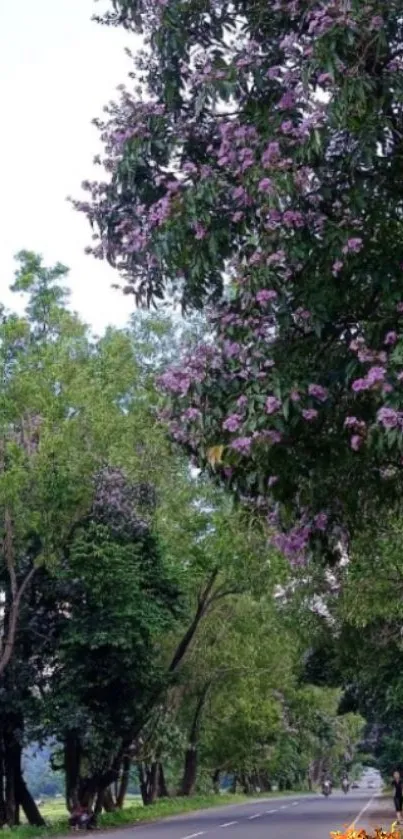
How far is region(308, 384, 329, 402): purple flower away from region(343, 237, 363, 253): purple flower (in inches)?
35.2

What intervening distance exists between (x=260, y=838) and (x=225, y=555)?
6.32 meters

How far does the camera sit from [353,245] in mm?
7082

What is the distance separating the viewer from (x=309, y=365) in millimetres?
7598

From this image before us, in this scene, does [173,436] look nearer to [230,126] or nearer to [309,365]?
[309,365]

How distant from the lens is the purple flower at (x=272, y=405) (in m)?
7.11

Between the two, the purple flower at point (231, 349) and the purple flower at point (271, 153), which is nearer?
the purple flower at point (271, 153)

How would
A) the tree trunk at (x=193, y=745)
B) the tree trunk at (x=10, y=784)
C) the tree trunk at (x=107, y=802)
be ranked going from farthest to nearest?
the tree trunk at (x=193, y=745) < the tree trunk at (x=107, y=802) < the tree trunk at (x=10, y=784)

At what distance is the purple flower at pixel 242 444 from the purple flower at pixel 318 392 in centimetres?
51

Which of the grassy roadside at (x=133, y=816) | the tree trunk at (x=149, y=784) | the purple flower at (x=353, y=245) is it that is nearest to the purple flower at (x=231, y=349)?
the purple flower at (x=353, y=245)

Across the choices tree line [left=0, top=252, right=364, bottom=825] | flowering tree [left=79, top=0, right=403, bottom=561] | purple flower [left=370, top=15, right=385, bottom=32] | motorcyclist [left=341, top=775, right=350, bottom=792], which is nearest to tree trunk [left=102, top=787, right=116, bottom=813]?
tree line [left=0, top=252, right=364, bottom=825]

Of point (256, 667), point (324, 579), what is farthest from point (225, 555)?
point (256, 667)

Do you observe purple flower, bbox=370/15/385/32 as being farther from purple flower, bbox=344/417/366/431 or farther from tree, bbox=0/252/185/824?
tree, bbox=0/252/185/824

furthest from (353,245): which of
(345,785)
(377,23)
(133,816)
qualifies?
(345,785)

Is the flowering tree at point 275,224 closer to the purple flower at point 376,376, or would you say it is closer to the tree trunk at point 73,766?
the purple flower at point 376,376
